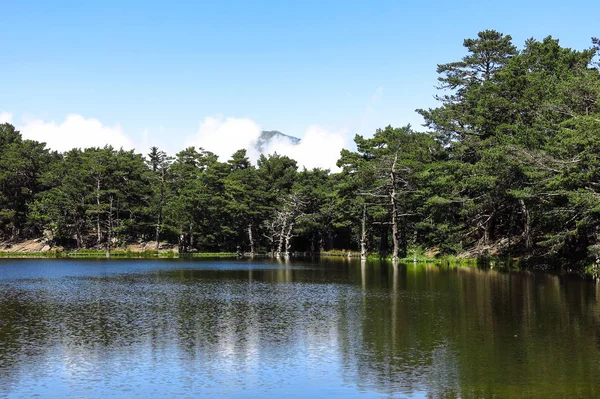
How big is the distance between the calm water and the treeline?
13.4 meters

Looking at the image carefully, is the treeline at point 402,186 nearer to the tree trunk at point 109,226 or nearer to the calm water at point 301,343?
the tree trunk at point 109,226

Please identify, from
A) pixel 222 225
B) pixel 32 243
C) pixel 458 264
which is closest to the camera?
pixel 458 264

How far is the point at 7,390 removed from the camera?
44.4 feet

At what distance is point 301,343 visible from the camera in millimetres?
19281

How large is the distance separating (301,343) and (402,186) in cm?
5928

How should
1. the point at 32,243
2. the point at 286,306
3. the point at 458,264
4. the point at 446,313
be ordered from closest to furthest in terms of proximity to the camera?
the point at 446,313 → the point at 286,306 → the point at 458,264 → the point at 32,243

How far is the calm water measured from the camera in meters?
14.0

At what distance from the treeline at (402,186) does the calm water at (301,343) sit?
1344 centimetres

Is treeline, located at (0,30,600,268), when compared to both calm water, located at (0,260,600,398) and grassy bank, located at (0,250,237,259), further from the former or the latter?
calm water, located at (0,260,600,398)

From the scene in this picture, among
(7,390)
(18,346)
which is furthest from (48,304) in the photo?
(7,390)

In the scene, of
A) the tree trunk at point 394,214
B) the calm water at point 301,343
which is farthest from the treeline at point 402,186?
the calm water at point 301,343

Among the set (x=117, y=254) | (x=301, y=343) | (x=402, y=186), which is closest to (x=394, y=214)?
(x=402, y=186)

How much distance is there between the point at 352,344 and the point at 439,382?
5.09 m

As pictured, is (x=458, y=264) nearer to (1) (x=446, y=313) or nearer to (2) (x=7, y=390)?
(1) (x=446, y=313)
